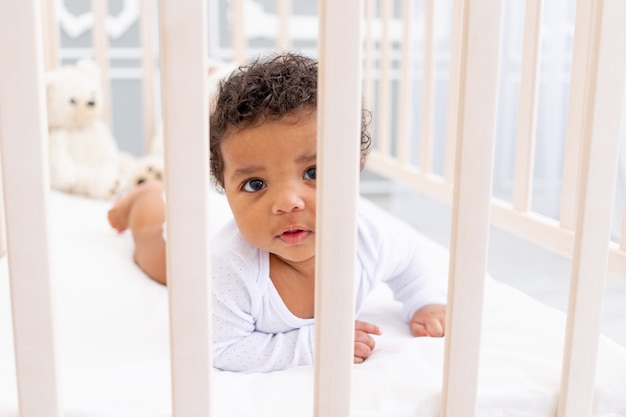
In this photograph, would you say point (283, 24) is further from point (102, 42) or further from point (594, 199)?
point (594, 199)

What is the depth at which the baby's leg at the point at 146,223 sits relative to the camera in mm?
1098

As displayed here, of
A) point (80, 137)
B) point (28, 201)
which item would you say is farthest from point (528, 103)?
point (80, 137)

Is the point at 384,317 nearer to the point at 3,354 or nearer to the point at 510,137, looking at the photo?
the point at 3,354

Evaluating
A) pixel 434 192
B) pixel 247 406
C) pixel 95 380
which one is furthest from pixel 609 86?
pixel 434 192

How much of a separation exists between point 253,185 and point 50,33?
1.26 m

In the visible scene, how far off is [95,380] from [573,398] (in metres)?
0.44

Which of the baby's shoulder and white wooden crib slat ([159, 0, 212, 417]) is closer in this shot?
white wooden crib slat ([159, 0, 212, 417])

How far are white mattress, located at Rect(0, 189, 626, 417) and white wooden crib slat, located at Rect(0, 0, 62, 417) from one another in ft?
0.07

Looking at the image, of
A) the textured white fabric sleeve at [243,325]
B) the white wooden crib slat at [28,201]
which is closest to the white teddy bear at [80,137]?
the textured white fabric sleeve at [243,325]

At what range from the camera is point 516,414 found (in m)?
0.65

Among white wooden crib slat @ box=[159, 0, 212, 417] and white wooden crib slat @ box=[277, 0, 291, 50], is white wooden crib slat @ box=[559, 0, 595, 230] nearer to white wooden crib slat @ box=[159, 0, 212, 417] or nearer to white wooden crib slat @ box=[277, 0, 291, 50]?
white wooden crib slat @ box=[159, 0, 212, 417]

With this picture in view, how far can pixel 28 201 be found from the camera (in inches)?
19.7

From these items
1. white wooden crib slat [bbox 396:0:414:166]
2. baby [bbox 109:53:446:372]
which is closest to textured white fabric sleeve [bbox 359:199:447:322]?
baby [bbox 109:53:446:372]

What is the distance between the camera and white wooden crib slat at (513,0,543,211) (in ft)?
3.45
